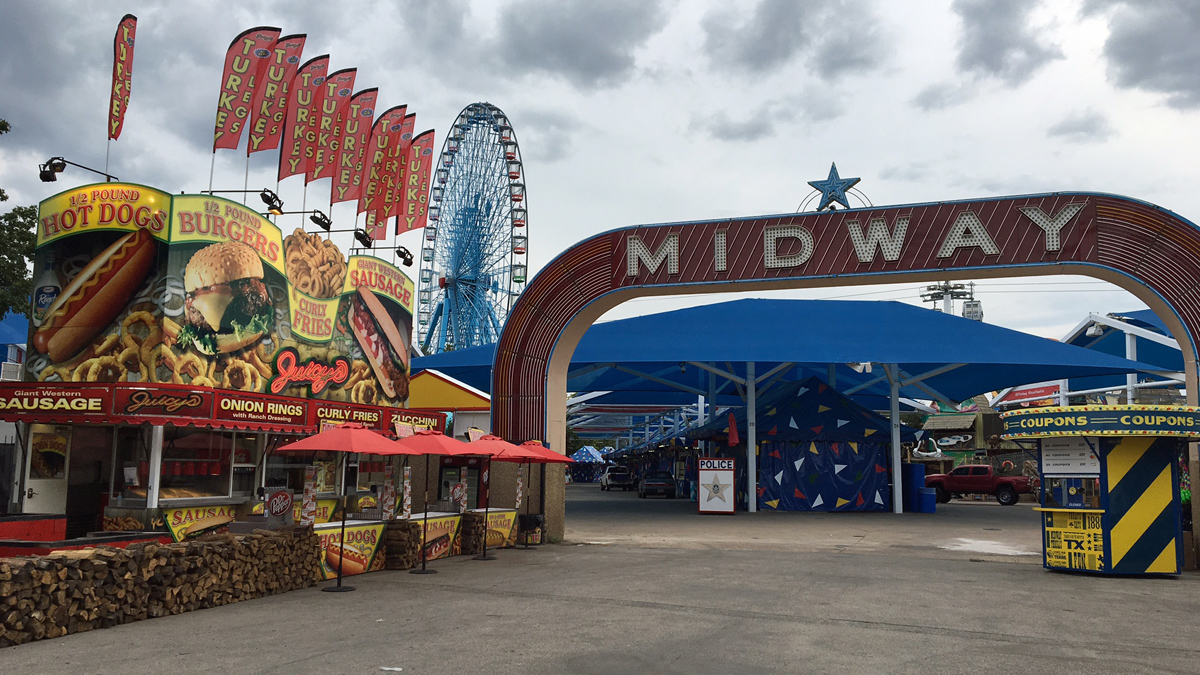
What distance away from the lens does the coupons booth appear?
44.6 ft

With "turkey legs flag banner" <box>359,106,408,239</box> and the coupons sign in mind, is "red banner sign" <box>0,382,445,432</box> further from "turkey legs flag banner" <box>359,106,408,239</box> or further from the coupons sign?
the coupons sign

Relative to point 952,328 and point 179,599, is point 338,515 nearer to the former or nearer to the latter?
point 179,599

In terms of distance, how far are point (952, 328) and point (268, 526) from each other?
22250 mm

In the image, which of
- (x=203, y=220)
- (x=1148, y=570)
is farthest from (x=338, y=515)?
(x=1148, y=570)

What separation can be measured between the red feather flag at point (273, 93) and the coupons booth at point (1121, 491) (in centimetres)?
1580

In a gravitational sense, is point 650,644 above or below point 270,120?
below

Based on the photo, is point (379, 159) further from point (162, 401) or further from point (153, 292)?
point (162, 401)

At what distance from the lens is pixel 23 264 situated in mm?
24250

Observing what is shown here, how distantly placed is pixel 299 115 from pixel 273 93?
0.93 meters

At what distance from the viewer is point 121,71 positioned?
1733cm

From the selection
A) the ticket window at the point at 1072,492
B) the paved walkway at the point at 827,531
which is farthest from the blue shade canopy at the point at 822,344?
the ticket window at the point at 1072,492

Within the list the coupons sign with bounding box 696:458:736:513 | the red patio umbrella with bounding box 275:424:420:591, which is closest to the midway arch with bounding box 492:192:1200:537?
the red patio umbrella with bounding box 275:424:420:591

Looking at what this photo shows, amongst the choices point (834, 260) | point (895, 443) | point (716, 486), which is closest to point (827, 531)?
point (716, 486)

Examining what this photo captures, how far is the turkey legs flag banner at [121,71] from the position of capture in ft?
56.4
